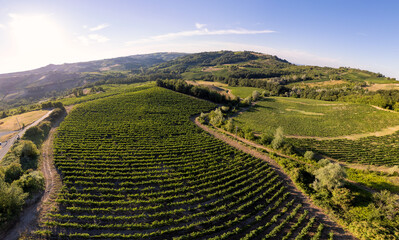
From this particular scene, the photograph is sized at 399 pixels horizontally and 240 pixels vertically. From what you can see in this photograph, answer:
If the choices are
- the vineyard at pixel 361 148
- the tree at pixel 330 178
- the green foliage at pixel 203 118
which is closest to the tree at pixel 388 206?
the tree at pixel 330 178

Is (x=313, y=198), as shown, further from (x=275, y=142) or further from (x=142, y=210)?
(x=142, y=210)

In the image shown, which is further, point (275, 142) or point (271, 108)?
point (271, 108)

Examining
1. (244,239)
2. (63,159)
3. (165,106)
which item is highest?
(165,106)

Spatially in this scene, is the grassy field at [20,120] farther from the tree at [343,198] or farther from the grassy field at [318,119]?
the tree at [343,198]

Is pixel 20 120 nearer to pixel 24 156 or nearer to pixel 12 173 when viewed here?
pixel 24 156

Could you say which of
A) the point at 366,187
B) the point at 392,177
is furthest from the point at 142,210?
the point at 392,177

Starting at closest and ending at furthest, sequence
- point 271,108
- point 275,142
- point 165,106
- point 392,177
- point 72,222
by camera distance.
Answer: point 72,222, point 392,177, point 275,142, point 165,106, point 271,108
